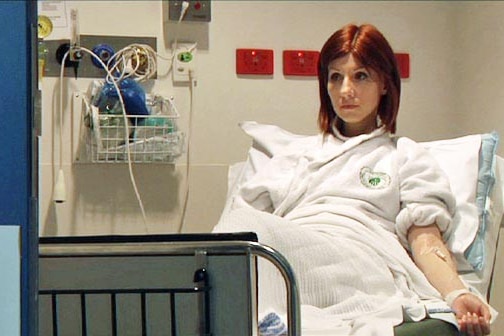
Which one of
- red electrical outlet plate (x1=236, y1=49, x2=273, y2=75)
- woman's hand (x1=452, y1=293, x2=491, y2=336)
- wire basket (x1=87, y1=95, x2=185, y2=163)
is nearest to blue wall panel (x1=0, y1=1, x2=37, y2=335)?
woman's hand (x1=452, y1=293, x2=491, y2=336)

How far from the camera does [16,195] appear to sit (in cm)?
85

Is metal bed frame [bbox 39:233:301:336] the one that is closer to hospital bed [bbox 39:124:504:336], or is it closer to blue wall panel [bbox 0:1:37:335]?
hospital bed [bbox 39:124:504:336]

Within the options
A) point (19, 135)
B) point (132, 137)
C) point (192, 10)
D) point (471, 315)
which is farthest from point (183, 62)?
point (19, 135)

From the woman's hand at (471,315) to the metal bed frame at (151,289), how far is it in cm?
52

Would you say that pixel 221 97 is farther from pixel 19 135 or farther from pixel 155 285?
pixel 19 135

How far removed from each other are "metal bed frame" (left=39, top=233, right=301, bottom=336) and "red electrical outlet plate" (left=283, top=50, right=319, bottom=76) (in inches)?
57.5

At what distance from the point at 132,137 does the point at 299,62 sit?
65 cm

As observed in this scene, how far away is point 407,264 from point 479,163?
0.47 meters

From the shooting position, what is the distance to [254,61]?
2.74 meters

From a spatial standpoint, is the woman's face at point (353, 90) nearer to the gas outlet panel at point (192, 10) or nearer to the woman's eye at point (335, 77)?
the woman's eye at point (335, 77)

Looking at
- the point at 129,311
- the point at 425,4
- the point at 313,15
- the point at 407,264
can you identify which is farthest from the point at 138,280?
the point at 425,4

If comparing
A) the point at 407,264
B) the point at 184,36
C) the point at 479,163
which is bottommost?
the point at 407,264

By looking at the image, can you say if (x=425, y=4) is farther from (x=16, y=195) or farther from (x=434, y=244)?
(x=16, y=195)

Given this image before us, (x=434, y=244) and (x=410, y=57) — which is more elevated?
(x=410, y=57)
